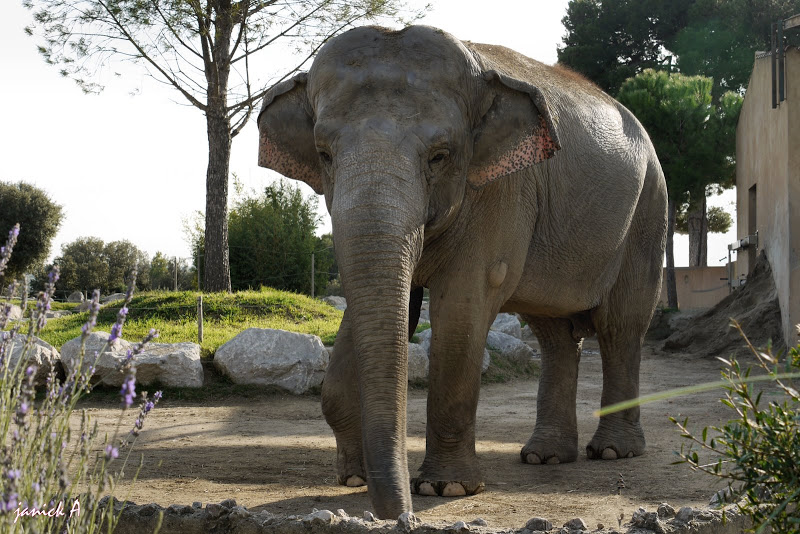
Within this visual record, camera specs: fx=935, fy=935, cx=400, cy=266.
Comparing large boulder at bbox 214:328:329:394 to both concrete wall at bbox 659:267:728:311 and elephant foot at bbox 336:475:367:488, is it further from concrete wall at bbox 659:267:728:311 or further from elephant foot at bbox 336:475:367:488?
concrete wall at bbox 659:267:728:311

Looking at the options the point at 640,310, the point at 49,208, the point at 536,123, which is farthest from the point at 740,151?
the point at 49,208

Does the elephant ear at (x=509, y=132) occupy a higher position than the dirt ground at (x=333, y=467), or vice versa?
the elephant ear at (x=509, y=132)

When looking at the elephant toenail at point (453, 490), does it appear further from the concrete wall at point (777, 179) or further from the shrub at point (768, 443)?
the concrete wall at point (777, 179)

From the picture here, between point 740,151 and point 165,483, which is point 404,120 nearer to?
point 165,483

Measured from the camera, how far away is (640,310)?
735 centimetres

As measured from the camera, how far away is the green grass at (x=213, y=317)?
12992 mm

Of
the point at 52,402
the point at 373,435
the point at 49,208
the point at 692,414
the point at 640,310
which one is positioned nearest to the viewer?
the point at 52,402

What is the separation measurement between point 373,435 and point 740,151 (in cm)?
2238

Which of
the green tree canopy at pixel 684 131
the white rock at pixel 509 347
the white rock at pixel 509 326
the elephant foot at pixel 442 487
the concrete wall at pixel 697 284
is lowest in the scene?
the elephant foot at pixel 442 487

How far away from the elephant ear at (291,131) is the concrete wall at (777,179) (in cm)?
1036

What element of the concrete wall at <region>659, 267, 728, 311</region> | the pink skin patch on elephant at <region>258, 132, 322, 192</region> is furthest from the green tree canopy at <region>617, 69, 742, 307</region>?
the pink skin patch on elephant at <region>258, 132, 322, 192</region>

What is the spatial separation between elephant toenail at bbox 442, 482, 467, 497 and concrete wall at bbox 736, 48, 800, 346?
988 centimetres

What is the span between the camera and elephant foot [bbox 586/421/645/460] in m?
6.79

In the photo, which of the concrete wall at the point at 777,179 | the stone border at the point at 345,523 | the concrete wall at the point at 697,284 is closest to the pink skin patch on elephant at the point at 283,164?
the stone border at the point at 345,523
